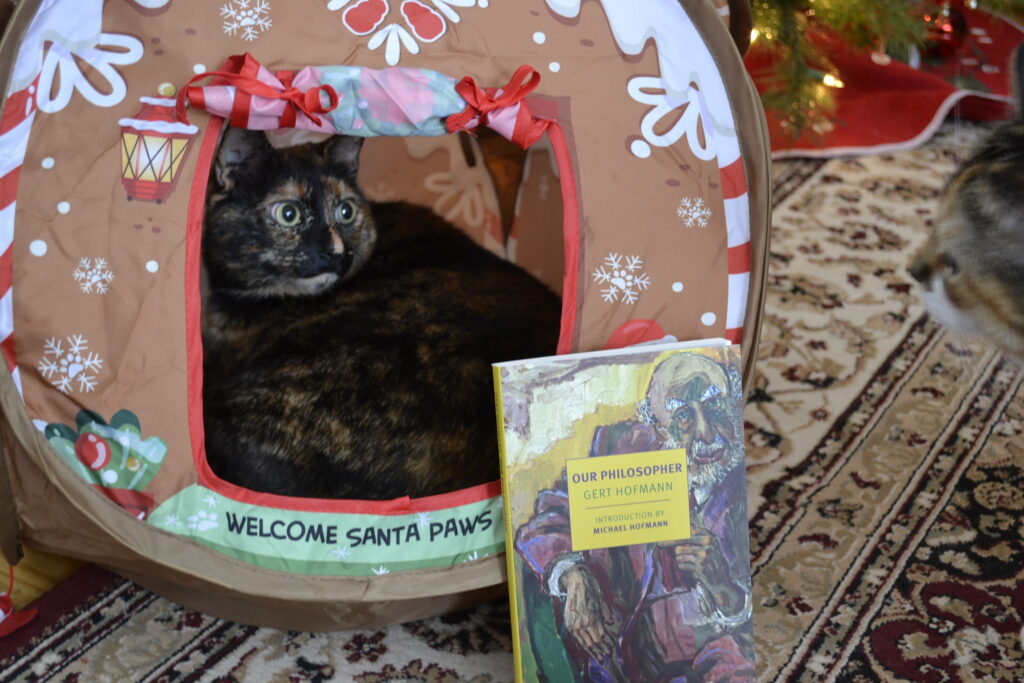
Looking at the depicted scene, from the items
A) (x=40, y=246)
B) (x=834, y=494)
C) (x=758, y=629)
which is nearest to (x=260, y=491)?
(x=40, y=246)

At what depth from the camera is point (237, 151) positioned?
1.39 m

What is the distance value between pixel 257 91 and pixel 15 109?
262mm

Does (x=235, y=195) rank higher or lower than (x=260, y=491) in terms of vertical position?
higher

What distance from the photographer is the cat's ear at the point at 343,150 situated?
1.53 m

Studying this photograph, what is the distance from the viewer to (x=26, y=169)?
105cm

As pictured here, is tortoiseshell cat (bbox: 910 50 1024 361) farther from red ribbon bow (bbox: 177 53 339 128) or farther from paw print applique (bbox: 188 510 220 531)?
paw print applique (bbox: 188 510 220 531)

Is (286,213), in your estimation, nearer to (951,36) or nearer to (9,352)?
(9,352)

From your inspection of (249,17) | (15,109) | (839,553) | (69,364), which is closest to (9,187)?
(15,109)

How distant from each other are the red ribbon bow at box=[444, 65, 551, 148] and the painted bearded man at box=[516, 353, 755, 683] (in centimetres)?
31

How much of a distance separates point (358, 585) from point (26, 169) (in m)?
0.58

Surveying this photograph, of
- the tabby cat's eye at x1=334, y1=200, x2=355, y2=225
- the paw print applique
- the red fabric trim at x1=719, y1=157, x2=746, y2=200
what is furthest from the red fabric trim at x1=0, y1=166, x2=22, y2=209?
the red fabric trim at x1=719, y1=157, x2=746, y2=200

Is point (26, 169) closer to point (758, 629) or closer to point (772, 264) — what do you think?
point (758, 629)

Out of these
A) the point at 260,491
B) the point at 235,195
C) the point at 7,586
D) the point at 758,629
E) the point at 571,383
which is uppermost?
the point at 235,195

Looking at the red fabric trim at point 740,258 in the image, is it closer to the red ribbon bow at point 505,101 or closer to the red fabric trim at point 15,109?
the red ribbon bow at point 505,101
